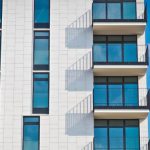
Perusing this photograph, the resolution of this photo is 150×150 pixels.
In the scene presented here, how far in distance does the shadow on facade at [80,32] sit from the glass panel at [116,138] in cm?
472

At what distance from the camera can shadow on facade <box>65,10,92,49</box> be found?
3188 centimetres

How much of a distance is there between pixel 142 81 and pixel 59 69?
178 inches

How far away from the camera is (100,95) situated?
3145 cm

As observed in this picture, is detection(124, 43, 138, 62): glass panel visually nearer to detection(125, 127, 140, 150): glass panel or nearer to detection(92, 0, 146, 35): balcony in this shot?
detection(92, 0, 146, 35): balcony

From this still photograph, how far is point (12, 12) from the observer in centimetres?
3234

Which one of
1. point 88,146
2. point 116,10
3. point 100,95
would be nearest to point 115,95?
point 100,95

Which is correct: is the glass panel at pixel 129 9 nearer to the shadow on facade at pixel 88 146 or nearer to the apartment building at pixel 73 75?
the apartment building at pixel 73 75

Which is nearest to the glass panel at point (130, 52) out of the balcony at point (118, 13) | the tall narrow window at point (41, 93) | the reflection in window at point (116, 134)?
the balcony at point (118, 13)

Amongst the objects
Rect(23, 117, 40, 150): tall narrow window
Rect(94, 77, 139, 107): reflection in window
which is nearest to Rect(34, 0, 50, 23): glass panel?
Rect(94, 77, 139, 107): reflection in window

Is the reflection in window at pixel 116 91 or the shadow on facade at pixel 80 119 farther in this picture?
the reflection in window at pixel 116 91

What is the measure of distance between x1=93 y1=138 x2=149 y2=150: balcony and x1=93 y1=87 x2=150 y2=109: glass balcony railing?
1777mm

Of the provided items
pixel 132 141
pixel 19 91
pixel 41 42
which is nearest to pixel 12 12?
pixel 41 42

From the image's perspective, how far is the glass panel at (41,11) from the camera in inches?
1282

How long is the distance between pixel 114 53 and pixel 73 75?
8.50 ft
